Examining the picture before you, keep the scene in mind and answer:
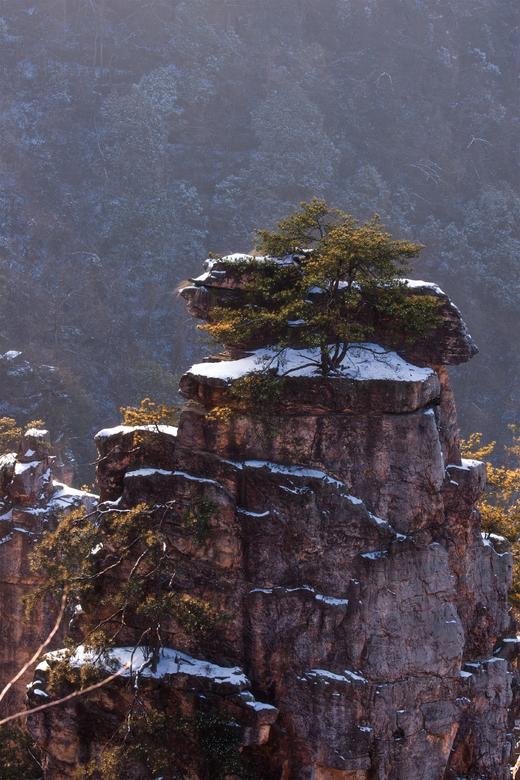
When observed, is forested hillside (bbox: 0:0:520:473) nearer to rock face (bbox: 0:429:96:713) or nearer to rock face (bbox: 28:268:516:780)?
rock face (bbox: 0:429:96:713)

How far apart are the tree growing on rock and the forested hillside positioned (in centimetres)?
3701

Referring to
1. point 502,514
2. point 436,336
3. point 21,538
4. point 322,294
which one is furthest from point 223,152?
point 436,336

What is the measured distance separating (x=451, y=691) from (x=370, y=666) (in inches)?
73.0

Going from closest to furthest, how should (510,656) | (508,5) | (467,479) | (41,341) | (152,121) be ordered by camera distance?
(467,479), (510,656), (41,341), (152,121), (508,5)

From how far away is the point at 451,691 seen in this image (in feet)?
55.1

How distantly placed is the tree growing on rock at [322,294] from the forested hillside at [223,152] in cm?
3701

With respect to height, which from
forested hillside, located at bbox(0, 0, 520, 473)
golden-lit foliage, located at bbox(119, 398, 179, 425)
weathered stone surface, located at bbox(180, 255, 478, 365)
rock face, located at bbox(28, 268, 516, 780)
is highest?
forested hillside, located at bbox(0, 0, 520, 473)

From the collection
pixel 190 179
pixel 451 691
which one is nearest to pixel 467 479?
pixel 451 691

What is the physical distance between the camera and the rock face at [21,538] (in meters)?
24.3

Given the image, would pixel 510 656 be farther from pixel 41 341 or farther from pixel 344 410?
pixel 41 341

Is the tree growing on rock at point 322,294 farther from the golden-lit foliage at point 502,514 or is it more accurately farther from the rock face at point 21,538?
the rock face at point 21,538

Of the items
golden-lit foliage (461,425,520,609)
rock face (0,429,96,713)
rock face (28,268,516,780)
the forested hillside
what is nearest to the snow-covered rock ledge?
rock face (28,268,516,780)

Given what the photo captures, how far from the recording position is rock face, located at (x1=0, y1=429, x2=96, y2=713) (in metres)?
24.3

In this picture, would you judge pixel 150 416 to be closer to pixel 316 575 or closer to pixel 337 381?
pixel 337 381
